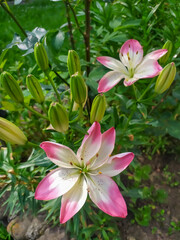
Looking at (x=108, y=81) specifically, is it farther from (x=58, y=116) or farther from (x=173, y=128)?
(x=173, y=128)

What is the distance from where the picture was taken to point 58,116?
2.24 feet

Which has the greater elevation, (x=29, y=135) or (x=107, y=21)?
(x=107, y=21)

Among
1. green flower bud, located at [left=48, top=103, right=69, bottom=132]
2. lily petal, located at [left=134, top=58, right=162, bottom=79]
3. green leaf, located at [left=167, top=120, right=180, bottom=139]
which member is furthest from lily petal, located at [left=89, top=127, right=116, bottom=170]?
green leaf, located at [left=167, top=120, right=180, bottom=139]

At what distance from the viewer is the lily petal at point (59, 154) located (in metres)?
0.69

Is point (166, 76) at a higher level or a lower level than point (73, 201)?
higher

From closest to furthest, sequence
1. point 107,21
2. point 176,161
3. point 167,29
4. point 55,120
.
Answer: point 55,120 < point 167,29 < point 107,21 < point 176,161

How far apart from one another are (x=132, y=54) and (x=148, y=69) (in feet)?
0.40

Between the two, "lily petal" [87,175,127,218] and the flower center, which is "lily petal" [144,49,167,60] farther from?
"lily petal" [87,175,127,218]

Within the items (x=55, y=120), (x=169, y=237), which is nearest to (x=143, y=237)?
(x=169, y=237)

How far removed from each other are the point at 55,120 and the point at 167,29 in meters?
0.73

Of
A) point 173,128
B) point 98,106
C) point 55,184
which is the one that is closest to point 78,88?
point 98,106

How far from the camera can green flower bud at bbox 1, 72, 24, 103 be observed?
75cm

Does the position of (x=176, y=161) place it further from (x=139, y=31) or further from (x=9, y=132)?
(x=9, y=132)

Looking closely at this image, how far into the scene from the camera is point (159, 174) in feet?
5.90
